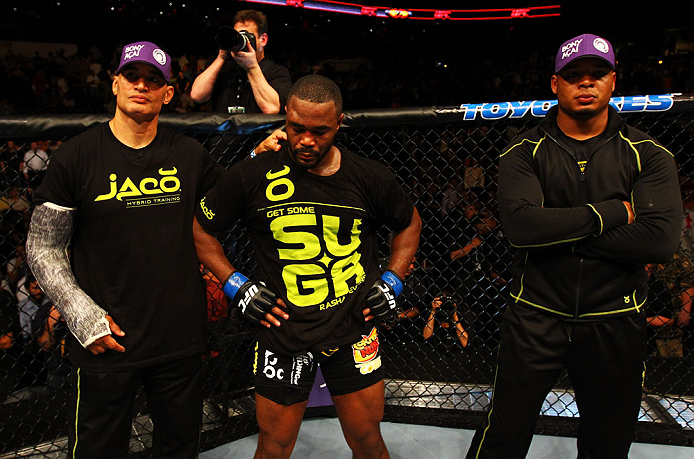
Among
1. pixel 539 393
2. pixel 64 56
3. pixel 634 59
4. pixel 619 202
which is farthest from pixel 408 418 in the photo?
pixel 634 59

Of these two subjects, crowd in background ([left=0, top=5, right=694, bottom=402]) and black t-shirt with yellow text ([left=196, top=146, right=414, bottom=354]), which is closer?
black t-shirt with yellow text ([left=196, top=146, right=414, bottom=354])

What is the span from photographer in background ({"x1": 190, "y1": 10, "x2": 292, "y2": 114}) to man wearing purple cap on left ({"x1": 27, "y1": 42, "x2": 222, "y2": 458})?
0.53 meters

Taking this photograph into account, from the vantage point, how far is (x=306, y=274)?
1639 mm

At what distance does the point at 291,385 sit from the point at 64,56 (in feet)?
33.5

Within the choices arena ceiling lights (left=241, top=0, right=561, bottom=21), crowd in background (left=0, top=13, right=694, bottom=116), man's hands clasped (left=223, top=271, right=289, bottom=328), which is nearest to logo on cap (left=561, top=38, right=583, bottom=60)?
man's hands clasped (left=223, top=271, right=289, bottom=328)

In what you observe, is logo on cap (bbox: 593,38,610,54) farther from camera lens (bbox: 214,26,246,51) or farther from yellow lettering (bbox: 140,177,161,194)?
yellow lettering (bbox: 140,177,161,194)

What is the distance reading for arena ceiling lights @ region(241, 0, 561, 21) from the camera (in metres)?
12.5

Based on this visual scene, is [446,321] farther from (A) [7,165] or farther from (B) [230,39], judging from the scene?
(A) [7,165]

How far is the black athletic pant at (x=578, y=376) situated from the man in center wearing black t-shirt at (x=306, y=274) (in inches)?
16.6

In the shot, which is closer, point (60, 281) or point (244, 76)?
point (60, 281)

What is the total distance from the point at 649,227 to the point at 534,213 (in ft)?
1.10

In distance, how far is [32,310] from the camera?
3.25 meters

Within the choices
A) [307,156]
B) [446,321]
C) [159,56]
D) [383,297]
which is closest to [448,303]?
[446,321]

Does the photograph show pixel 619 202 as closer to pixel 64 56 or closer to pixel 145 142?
pixel 145 142
